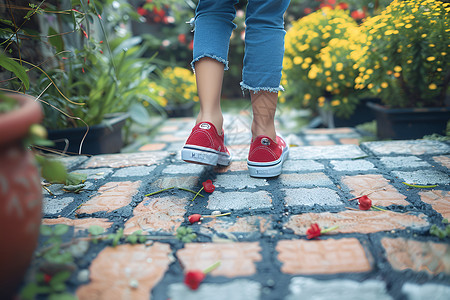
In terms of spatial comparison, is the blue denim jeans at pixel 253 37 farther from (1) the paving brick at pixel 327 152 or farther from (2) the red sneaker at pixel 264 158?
(1) the paving brick at pixel 327 152

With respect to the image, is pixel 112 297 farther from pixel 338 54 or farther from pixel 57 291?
pixel 338 54

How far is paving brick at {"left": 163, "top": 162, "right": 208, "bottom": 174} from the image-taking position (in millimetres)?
1333

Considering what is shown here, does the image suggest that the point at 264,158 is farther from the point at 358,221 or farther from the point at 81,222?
the point at 81,222

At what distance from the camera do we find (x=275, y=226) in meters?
0.86

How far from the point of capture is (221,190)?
112cm

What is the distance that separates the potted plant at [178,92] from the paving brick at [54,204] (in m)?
2.17

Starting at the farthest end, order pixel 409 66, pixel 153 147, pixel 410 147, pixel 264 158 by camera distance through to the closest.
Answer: pixel 153 147 < pixel 409 66 < pixel 410 147 < pixel 264 158

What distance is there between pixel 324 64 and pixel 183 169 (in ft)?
5.33

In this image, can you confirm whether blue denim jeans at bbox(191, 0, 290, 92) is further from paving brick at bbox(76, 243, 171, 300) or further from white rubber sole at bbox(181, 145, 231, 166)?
paving brick at bbox(76, 243, 171, 300)

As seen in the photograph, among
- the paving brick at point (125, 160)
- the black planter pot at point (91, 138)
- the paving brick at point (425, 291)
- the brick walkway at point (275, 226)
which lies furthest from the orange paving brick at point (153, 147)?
the paving brick at point (425, 291)

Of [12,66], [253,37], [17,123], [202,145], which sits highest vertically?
Result: [253,37]

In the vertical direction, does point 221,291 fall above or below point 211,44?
below

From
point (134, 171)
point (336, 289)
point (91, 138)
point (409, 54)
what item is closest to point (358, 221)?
point (336, 289)

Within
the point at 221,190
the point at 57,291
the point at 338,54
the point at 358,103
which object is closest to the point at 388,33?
the point at 338,54
